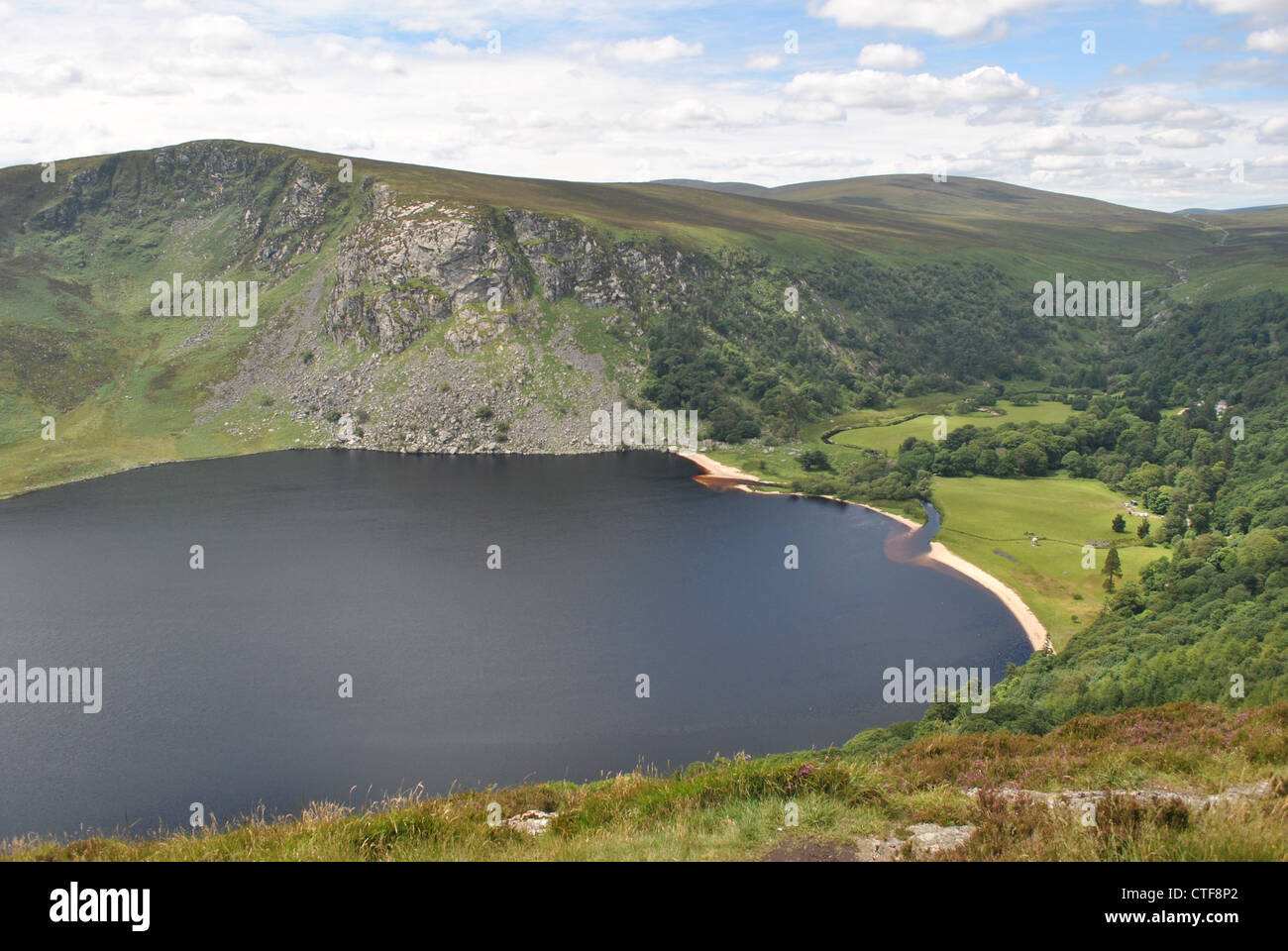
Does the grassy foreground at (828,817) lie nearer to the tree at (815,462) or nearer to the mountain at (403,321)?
the tree at (815,462)

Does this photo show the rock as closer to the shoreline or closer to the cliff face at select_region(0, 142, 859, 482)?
the shoreline

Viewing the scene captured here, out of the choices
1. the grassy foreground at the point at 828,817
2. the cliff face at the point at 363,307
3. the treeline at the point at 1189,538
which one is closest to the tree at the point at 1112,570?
the treeline at the point at 1189,538

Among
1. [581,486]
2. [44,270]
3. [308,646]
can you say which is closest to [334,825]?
[308,646]

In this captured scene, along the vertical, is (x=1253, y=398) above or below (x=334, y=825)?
above

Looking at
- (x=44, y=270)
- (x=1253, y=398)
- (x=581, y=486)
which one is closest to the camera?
(x=581, y=486)

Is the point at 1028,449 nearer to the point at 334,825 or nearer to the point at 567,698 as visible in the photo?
the point at 567,698

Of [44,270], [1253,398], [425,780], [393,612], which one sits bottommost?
[425,780]
